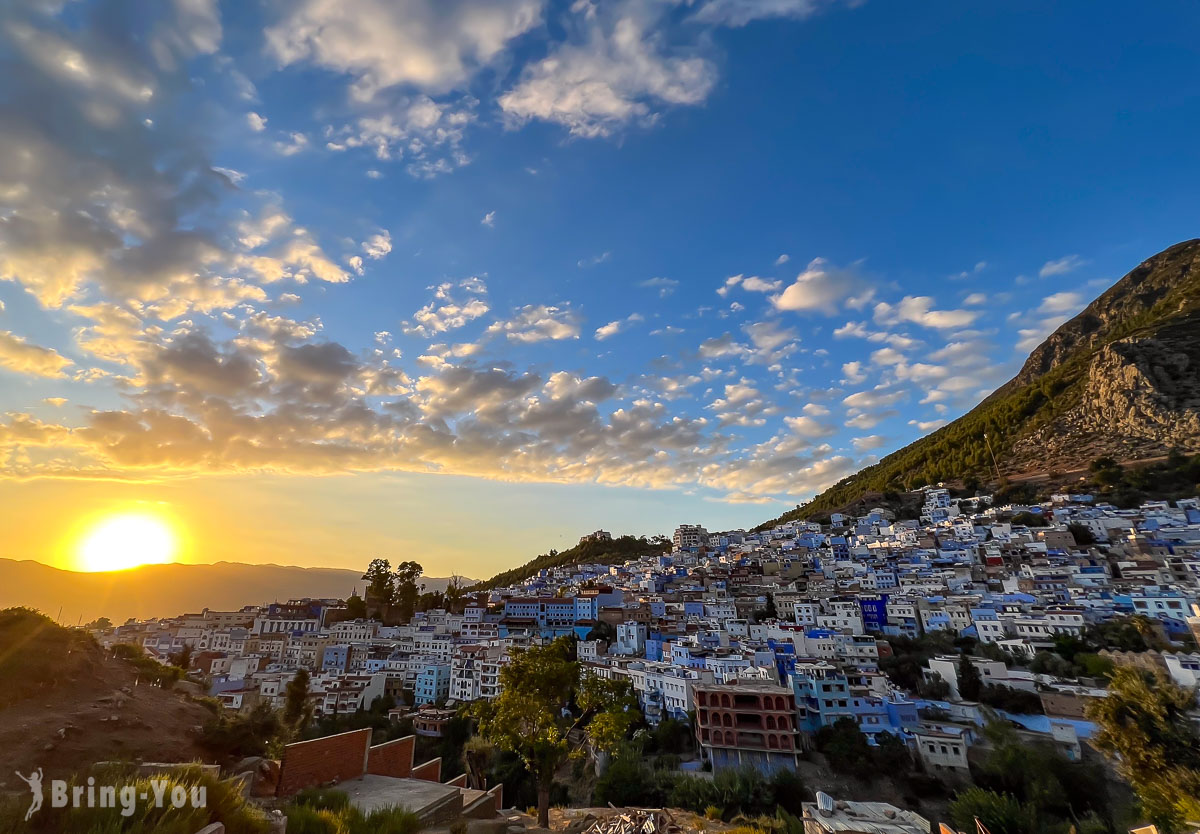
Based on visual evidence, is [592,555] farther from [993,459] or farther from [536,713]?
[536,713]

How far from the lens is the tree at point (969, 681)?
34500mm

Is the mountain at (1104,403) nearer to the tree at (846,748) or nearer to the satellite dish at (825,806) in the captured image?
the tree at (846,748)

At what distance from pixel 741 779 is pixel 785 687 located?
9.98 m

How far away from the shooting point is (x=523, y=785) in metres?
32.7

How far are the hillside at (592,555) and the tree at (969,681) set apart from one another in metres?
65.0

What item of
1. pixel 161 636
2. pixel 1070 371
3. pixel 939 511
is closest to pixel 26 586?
pixel 161 636

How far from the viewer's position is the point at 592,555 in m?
105

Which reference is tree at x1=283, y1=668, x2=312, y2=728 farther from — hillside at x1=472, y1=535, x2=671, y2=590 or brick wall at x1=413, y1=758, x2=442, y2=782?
hillside at x1=472, y1=535, x2=671, y2=590

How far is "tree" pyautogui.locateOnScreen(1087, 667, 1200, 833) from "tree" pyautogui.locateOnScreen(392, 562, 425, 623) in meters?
66.8

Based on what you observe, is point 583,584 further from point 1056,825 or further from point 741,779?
point 1056,825

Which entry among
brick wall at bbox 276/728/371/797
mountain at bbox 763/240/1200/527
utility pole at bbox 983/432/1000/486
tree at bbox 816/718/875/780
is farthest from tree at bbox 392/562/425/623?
utility pole at bbox 983/432/1000/486

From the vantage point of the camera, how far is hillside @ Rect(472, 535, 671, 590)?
101931 millimetres

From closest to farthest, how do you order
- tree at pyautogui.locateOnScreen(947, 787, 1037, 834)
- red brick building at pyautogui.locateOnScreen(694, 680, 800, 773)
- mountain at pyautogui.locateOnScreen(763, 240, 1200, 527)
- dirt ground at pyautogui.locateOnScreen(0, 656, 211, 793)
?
dirt ground at pyautogui.locateOnScreen(0, 656, 211, 793), tree at pyautogui.locateOnScreen(947, 787, 1037, 834), red brick building at pyautogui.locateOnScreen(694, 680, 800, 773), mountain at pyautogui.locateOnScreen(763, 240, 1200, 527)

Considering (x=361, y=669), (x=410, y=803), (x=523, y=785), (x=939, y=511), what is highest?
(x=939, y=511)
